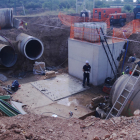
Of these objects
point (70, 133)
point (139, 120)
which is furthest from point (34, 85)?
point (139, 120)

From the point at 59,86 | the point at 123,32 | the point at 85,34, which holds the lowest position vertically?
the point at 59,86

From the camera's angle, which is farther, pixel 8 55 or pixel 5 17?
pixel 5 17

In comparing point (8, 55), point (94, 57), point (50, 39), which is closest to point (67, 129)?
point (94, 57)

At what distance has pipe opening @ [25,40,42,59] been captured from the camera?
12.6 m

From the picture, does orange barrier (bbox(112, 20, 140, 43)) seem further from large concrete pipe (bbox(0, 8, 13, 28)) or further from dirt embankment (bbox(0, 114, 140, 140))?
large concrete pipe (bbox(0, 8, 13, 28))

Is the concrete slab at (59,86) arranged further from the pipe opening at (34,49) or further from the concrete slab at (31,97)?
the pipe opening at (34,49)

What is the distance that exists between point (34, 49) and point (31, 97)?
5985 millimetres

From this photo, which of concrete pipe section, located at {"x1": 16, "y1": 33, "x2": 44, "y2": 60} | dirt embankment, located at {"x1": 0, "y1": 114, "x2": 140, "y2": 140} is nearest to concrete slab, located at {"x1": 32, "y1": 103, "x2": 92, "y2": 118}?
dirt embankment, located at {"x1": 0, "y1": 114, "x2": 140, "y2": 140}

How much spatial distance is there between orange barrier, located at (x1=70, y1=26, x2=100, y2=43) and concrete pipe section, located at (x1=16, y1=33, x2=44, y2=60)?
9.10 ft

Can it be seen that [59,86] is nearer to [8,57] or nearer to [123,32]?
[8,57]

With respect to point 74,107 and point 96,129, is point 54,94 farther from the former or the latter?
point 96,129

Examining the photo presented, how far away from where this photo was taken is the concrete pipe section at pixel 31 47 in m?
11.8

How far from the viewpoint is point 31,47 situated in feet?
45.7

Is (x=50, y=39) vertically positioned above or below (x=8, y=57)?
above
